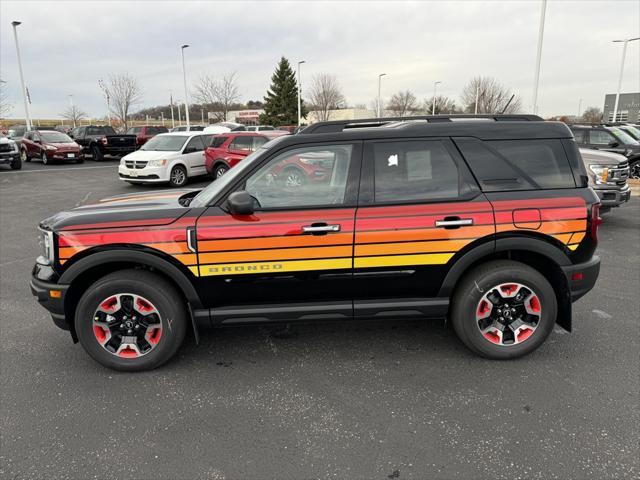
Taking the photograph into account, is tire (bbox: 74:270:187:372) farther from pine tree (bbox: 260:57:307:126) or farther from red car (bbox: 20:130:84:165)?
pine tree (bbox: 260:57:307:126)

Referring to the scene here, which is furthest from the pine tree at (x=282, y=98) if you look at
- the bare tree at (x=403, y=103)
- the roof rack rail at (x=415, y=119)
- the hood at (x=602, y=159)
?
the roof rack rail at (x=415, y=119)

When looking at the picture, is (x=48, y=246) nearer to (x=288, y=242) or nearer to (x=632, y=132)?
(x=288, y=242)

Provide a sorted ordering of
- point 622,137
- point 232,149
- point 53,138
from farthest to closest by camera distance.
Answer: point 53,138, point 232,149, point 622,137

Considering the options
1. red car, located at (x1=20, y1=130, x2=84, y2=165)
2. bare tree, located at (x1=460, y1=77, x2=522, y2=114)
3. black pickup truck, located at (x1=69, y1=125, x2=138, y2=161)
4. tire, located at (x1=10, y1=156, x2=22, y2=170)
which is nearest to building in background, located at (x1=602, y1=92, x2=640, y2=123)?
bare tree, located at (x1=460, y1=77, x2=522, y2=114)

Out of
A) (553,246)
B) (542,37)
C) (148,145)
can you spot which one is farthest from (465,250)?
(542,37)

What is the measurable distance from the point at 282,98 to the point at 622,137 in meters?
48.2

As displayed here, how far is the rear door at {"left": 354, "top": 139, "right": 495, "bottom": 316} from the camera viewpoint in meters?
3.26

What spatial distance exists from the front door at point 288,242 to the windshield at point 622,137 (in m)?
11.8

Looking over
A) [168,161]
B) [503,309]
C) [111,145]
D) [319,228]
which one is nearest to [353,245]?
[319,228]

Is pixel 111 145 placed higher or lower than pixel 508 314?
higher

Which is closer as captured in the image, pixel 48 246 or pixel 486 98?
pixel 48 246

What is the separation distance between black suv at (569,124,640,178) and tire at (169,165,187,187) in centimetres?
1131

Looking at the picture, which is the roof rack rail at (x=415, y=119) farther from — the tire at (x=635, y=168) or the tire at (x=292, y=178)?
the tire at (x=635, y=168)

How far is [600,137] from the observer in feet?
39.8
